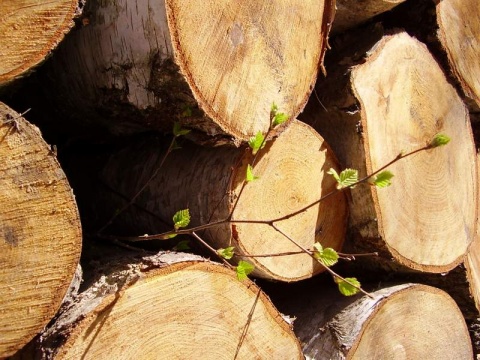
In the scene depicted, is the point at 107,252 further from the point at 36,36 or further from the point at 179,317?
the point at 36,36

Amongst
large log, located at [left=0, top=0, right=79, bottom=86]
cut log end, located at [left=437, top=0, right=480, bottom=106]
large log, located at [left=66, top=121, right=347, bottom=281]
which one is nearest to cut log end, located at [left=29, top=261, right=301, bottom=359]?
large log, located at [left=66, top=121, right=347, bottom=281]

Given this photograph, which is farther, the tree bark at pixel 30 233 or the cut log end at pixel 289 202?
the cut log end at pixel 289 202

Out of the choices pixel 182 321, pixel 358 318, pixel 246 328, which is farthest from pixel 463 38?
pixel 182 321

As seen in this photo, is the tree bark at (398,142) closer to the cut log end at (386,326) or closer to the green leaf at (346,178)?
the cut log end at (386,326)

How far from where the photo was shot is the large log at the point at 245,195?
62.0 inches

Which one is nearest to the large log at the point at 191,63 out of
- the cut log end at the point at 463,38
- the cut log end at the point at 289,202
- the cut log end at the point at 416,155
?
the cut log end at the point at 289,202

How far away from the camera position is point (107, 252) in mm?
1576

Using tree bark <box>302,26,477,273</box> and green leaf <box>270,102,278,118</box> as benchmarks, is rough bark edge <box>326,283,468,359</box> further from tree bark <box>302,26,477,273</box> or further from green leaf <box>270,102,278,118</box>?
green leaf <box>270,102,278,118</box>

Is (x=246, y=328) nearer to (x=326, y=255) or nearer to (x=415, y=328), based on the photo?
(x=326, y=255)

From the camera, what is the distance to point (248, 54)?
145 cm

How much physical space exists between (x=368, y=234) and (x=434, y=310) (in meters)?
0.38

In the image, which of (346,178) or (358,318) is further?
(358,318)

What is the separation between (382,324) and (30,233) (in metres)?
1.10

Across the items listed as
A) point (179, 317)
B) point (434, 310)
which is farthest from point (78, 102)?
point (434, 310)
